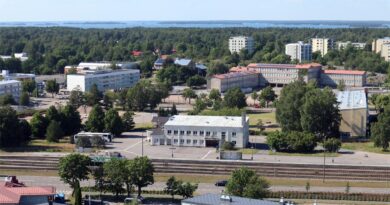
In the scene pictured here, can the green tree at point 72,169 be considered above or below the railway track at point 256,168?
above

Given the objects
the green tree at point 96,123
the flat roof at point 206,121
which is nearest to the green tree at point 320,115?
the flat roof at point 206,121

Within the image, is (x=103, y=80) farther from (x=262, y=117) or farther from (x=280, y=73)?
(x=262, y=117)

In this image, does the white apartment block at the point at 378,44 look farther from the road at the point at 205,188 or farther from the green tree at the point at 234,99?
the road at the point at 205,188

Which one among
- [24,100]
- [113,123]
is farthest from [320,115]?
[24,100]

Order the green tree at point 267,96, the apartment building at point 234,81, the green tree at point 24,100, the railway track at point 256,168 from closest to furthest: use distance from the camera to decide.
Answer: the railway track at point 256,168
the green tree at point 267,96
the green tree at point 24,100
the apartment building at point 234,81

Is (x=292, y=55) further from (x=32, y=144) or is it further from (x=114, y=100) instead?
(x=32, y=144)

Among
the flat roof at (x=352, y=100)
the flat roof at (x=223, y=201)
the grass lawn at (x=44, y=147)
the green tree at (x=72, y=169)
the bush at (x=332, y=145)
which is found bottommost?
the grass lawn at (x=44, y=147)

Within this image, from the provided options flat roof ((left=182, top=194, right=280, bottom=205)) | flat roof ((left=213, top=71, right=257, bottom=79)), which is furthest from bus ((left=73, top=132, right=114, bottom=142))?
flat roof ((left=213, top=71, right=257, bottom=79))

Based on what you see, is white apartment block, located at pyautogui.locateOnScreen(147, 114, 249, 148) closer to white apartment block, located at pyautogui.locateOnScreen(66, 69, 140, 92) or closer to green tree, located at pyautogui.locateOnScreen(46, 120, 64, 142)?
green tree, located at pyautogui.locateOnScreen(46, 120, 64, 142)
